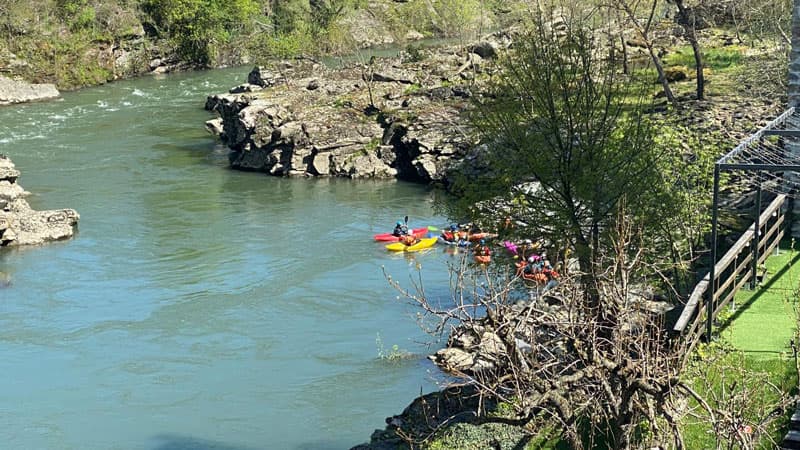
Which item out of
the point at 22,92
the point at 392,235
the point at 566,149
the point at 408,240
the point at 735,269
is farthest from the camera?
the point at 22,92

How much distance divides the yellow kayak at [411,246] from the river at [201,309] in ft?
1.22

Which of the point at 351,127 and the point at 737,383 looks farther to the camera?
the point at 351,127

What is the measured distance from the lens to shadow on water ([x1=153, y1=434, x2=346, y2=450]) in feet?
68.5

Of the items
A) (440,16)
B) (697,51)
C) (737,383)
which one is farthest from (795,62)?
(440,16)

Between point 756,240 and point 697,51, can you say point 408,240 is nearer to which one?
point 697,51

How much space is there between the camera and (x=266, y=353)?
2595cm

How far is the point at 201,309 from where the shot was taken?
95.2 ft

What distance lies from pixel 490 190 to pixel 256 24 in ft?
196

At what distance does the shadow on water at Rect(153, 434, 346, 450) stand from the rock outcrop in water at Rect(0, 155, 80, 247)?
15740 mm

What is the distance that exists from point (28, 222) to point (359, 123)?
1543cm

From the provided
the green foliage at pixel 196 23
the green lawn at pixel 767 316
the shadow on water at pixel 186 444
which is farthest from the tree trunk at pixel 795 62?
the green foliage at pixel 196 23

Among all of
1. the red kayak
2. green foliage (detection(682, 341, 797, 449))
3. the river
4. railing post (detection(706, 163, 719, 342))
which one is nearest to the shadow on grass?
railing post (detection(706, 163, 719, 342))

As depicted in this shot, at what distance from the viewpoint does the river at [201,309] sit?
Answer: 22.5 m

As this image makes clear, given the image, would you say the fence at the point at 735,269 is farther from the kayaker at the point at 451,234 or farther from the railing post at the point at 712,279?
the kayaker at the point at 451,234
